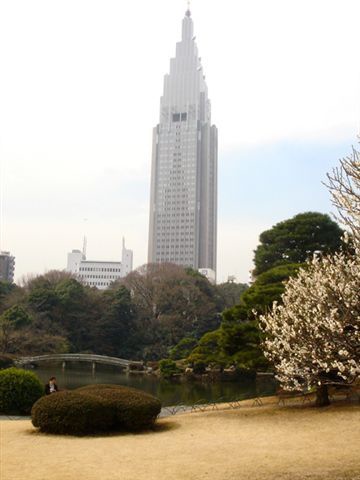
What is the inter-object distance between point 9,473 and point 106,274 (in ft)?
339

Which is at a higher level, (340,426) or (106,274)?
(106,274)

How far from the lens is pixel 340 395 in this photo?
49.6ft

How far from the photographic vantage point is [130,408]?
428 inches

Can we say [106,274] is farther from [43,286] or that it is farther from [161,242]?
[43,286]

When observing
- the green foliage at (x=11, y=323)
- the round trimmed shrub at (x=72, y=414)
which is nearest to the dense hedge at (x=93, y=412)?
the round trimmed shrub at (x=72, y=414)

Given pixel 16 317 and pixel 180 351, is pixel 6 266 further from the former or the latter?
pixel 180 351

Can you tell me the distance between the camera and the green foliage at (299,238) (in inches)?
1151

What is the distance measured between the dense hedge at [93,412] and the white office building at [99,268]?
98.5 meters

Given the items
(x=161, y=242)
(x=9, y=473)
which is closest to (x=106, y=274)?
(x=161, y=242)

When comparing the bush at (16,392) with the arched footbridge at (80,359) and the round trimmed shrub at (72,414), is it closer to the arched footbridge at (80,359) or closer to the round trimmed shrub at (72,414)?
the round trimmed shrub at (72,414)

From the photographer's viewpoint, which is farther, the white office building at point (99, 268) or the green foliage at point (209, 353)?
the white office building at point (99, 268)

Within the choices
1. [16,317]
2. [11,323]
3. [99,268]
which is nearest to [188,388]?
[11,323]

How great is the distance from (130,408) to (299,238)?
20.5 meters

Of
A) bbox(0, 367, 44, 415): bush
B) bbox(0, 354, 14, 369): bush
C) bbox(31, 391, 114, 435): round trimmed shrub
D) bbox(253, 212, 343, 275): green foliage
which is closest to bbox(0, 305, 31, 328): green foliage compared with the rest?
bbox(0, 354, 14, 369): bush
